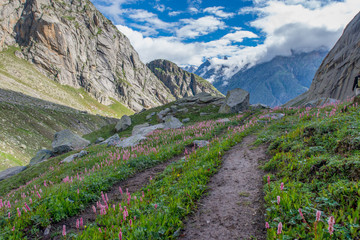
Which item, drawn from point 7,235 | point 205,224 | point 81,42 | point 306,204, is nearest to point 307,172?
point 306,204

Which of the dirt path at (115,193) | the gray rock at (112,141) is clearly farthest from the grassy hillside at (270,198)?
the gray rock at (112,141)

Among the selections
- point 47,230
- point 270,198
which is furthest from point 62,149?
point 270,198

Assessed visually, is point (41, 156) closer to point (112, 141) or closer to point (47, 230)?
point (112, 141)

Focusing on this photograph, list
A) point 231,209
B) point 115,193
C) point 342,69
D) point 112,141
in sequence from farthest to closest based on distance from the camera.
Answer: point 342,69 < point 112,141 < point 115,193 < point 231,209

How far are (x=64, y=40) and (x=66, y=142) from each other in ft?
508

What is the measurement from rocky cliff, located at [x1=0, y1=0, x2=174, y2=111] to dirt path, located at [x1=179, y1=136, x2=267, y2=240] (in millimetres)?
159915

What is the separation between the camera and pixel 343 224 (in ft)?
9.89

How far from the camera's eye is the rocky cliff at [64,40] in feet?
413

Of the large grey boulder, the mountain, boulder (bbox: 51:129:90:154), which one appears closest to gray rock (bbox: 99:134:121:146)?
boulder (bbox: 51:129:90:154)

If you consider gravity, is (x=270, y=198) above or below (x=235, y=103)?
below

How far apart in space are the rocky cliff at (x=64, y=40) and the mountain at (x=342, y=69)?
155598mm

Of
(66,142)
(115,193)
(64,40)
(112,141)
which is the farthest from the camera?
(64,40)

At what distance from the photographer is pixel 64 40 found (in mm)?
142000

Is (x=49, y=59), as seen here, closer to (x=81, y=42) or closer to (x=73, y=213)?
(x=81, y=42)
